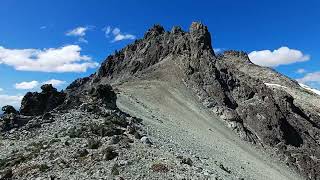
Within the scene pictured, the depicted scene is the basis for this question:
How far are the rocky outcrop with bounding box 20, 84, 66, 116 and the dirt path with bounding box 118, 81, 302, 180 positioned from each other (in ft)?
28.4

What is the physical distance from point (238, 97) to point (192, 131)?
2909 cm

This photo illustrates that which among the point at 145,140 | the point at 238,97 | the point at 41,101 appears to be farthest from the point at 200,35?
the point at 145,140

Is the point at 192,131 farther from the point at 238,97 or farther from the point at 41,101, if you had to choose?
the point at 238,97

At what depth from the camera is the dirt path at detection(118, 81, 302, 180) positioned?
49.5 m

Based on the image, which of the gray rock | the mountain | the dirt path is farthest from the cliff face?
the gray rock

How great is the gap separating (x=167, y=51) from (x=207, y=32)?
9.48 metres

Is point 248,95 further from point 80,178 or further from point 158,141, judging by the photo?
point 80,178

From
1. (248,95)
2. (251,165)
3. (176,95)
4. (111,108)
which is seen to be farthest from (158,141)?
(248,95)

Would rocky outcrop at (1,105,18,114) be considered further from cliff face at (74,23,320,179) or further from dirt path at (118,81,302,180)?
cliff face at (74,23,320,179)

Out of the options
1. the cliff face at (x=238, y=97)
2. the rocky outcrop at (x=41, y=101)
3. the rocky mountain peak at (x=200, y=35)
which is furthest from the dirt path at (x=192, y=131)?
the rocky mountain peak at (x=200, y=35)

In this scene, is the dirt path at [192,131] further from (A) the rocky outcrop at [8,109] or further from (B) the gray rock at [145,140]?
(A) the rocky outcrop at [8,109]

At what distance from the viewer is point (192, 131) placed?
62094 mm

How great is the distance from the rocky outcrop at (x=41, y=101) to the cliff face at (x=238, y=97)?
97.4 ft

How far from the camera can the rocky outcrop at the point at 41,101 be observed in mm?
58281
